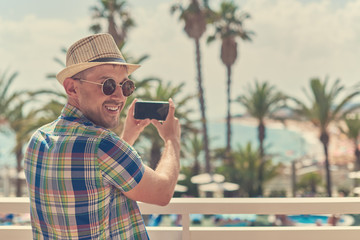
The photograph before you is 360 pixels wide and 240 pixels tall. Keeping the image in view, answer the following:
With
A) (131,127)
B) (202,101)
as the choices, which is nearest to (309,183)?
(202,101)

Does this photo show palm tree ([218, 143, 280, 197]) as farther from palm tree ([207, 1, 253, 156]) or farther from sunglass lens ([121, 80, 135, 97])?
sunglass lens ([121, 80, 135, 97])

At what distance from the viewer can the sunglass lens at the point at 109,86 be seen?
51.8 inches

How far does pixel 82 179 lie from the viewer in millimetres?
1183

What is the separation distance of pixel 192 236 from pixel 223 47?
31463mm

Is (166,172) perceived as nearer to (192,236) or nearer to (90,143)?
(90,143)

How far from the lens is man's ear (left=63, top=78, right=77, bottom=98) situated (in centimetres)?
134

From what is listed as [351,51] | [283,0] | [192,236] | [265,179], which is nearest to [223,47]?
[265,179]

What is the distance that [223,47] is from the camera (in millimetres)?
32562

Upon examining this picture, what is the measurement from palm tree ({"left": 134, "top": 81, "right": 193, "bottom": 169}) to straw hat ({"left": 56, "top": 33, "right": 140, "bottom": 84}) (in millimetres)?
16196

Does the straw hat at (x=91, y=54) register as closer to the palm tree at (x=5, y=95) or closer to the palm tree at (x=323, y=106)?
the palm tree at (x=323, y=106)

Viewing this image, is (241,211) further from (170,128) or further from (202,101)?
(202,101)

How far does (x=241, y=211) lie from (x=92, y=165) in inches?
35.9

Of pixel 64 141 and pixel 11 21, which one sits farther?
pixel 11 21

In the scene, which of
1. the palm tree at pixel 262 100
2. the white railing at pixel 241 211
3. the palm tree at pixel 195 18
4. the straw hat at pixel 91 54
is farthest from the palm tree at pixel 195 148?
the straw hat at pixel 91 54
